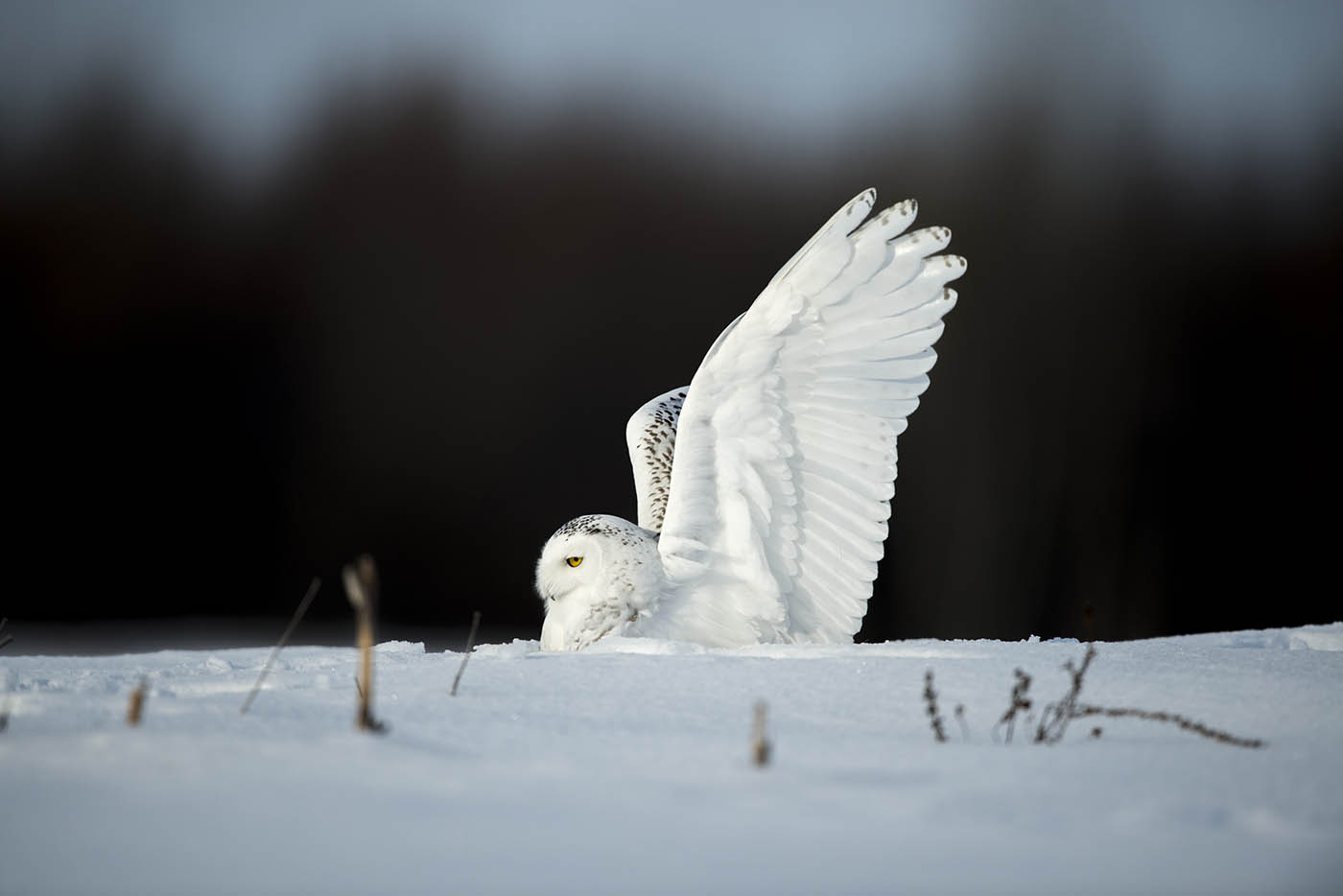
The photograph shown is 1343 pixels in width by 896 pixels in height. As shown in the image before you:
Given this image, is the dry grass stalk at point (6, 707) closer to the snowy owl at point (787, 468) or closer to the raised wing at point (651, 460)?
the snowy owl at point (787, 468)

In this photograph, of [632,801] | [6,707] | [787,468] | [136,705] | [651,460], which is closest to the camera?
[632,801]

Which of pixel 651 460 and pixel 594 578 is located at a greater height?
pixel 651 460

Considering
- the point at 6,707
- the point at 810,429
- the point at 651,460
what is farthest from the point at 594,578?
the point at 6,707

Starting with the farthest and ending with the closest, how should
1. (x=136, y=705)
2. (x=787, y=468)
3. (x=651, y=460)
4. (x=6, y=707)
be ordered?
(x=651, y=460)
(x=787, y=468)
(x=6, y=707)
(x=136, y=705)

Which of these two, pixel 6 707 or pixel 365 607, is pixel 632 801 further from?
pixel 6 707

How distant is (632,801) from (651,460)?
257 cm

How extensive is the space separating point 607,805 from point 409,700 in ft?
1.75

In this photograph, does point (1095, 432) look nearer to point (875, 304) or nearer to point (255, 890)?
point (875, 304)

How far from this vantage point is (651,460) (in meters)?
3.41

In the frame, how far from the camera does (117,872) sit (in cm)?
71

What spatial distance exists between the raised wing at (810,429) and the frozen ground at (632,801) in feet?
4.30

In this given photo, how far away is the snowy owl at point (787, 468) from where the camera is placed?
2.56 metres

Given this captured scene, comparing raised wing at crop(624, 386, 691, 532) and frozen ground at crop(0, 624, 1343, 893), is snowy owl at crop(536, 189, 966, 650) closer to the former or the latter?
raised wing at crop(624, 386, 691, 532)

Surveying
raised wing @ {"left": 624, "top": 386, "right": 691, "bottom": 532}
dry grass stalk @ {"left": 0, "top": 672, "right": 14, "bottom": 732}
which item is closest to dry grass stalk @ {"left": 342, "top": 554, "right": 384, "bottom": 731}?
dry grass stalk @ {"left": 0, "top": 672, "right": 14, "bottom": 732}
